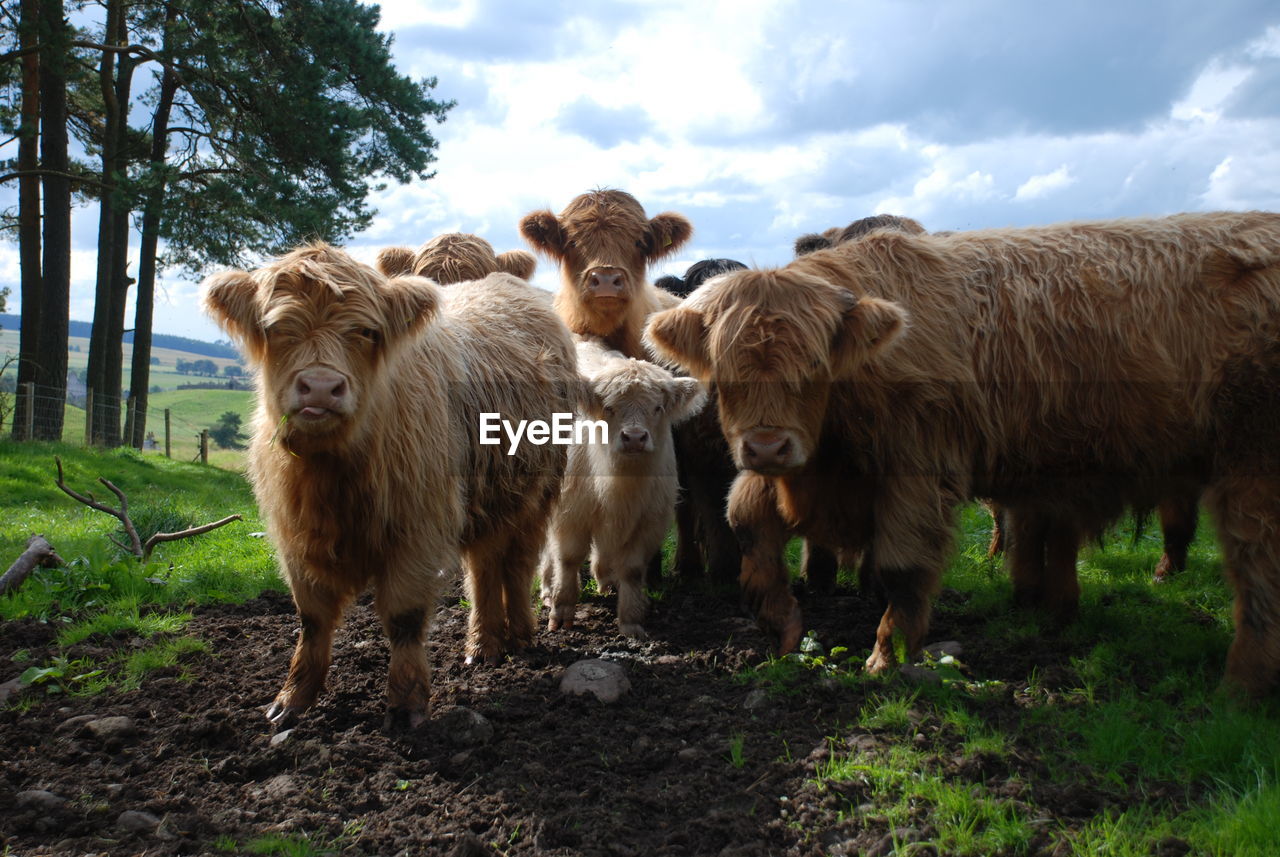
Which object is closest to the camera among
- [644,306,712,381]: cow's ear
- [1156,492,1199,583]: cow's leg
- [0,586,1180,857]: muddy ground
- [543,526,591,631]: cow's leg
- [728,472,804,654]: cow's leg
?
[0,586,1180,857]: muddy ground

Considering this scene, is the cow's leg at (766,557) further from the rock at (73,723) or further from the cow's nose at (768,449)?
the rock at (73,723)

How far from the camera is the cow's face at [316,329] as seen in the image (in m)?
3.63

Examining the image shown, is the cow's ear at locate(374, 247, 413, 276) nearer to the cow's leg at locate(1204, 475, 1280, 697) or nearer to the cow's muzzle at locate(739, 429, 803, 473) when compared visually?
the cow's muzzle at locate(739, 429, 803, 473)

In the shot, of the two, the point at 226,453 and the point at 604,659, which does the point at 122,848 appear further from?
the point at 226,453

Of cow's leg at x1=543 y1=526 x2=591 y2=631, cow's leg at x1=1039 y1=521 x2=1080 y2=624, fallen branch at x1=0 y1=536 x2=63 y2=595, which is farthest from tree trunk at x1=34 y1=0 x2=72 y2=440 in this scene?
cow's leg at x1=1039 y1=521 x2=1080 y2=624

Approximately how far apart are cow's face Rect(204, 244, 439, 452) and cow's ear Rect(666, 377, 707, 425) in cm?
195

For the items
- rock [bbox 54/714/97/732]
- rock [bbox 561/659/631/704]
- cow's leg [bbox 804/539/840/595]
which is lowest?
rock [bbox 54/714/97/732]

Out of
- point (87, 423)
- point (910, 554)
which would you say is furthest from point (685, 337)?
point (87, 423)

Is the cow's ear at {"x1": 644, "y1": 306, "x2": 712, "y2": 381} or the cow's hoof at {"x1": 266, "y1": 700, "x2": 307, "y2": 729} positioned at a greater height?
the cow's ear at {"x1": 644, "y1": 306, "x2": 712, "y2": 381}

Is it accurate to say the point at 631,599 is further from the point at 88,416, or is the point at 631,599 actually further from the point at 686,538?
the point at 88,416

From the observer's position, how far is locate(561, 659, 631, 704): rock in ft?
14.4

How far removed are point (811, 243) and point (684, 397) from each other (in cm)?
316

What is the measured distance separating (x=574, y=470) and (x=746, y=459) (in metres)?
1.95

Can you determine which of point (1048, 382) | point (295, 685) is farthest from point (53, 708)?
point (1048, 382)
